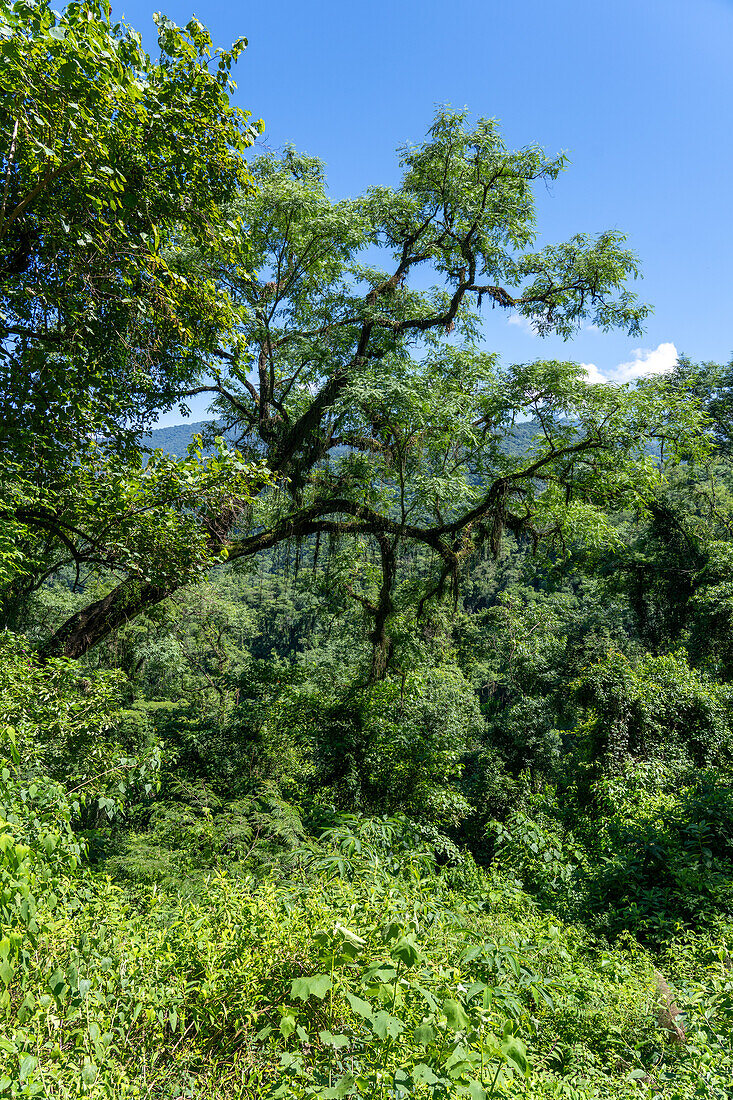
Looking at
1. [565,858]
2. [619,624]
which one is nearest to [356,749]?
[565,858]

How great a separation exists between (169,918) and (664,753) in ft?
33.1

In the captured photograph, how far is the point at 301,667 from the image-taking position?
10.6 meters

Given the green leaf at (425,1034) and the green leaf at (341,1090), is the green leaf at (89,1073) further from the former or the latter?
the green leaf at (425,1034)

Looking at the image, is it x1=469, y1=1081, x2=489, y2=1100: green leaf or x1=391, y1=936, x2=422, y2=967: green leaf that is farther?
x1=391, y1=936, x2=422, y2=967: green leaf

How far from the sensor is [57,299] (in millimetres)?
4324

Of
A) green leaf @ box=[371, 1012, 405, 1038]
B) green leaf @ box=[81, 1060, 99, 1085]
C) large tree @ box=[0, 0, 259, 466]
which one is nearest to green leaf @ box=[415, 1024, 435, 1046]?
green leaf @ box=[371, 1012, 405, 1038]

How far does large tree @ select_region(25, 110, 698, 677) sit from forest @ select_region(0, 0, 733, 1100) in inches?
2.3

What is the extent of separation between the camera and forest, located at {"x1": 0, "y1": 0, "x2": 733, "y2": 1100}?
185 centimetres

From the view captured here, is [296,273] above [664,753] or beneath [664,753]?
above

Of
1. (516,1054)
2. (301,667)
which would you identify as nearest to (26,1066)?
(516,1054)

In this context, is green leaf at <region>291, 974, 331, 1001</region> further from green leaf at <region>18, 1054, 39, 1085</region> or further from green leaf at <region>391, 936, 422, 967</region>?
green leaf at <region>18, 1054, 39, 1085</region>

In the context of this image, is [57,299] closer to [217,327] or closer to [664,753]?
[217,327]

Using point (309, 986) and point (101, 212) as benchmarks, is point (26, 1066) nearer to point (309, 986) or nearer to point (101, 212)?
point (309, 986)

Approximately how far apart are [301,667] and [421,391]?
606 centimetres
